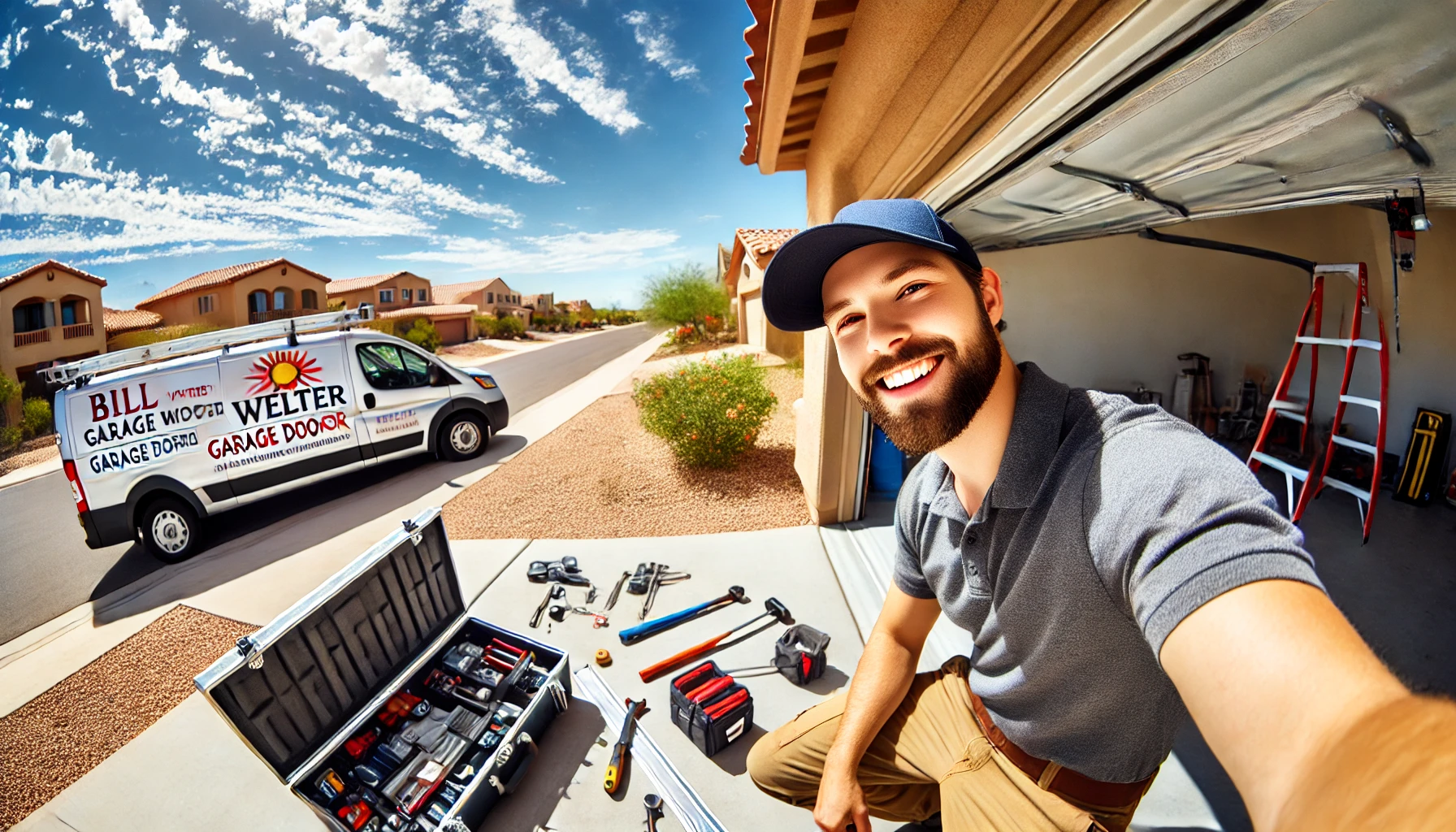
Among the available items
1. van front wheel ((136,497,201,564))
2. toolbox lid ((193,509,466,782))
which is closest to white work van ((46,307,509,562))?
van front wheel ((136,497,201,564))

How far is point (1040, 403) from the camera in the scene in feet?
4.14

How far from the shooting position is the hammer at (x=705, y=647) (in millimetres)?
3104

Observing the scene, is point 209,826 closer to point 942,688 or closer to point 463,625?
point 463,625

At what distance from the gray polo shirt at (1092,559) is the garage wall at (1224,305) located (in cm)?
633

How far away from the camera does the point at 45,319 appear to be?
1564 cm

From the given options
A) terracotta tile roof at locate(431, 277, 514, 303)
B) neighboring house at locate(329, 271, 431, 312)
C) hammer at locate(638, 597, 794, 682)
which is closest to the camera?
hammer at locate(638, 597, 794, 682)

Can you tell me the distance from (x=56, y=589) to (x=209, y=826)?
5042mm

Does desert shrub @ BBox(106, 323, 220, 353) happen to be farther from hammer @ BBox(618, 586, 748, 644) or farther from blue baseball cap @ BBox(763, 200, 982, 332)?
blue baseball cap @ BBox(763, 200, 982, 332)

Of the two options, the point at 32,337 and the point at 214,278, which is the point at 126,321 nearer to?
the point at 214,278

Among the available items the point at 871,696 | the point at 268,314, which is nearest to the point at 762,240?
the point at 871,696

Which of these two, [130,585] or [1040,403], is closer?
[1040,403]

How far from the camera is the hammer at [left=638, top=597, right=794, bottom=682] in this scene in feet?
10.2

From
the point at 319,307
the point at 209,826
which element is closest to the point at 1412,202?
the point at 209,826

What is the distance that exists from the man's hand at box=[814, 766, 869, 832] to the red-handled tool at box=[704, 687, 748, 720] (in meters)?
1.01
